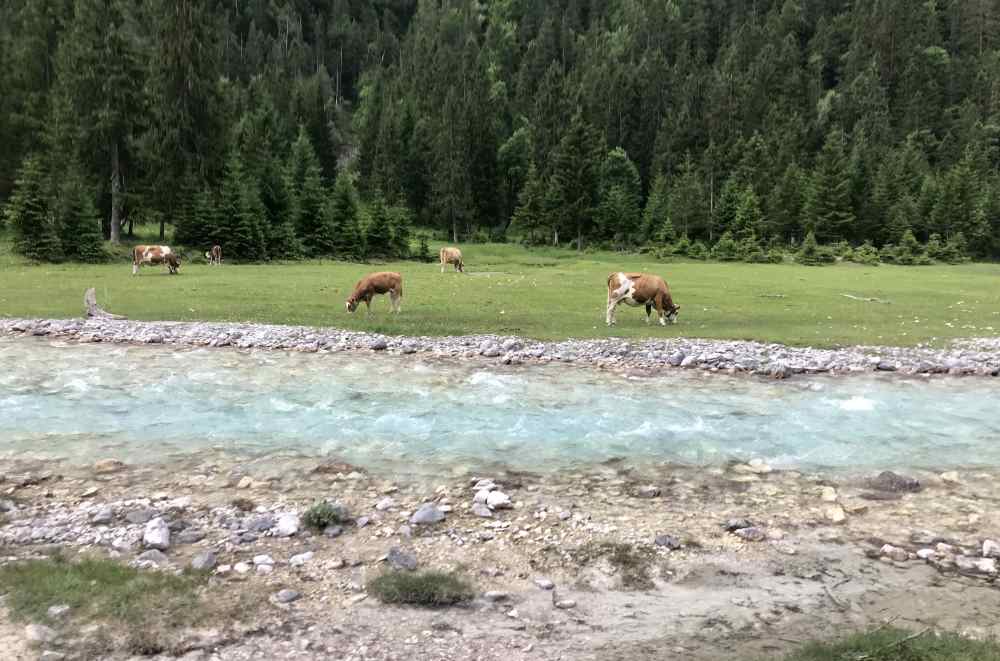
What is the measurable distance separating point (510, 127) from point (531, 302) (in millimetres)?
93530

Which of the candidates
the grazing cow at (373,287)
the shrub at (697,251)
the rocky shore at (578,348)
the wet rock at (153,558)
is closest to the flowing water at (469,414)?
the rocky shore at (578,348)

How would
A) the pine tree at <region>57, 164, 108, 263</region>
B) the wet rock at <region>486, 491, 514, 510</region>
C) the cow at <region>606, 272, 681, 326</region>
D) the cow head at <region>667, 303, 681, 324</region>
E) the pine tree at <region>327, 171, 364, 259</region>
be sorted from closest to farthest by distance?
the wet rock at <region>486, 491, 514, 510</region>
the cow at <region>606, 272, 681, 326</region>
the cow head at <region>667, 303, 681, 324</region>
the pine tree at <region>57, 164, 108, 263</region>
the pine tree at <region>327, 171, 364, 259</region>

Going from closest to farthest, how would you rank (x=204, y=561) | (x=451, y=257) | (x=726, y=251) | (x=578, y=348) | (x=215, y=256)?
(x=204, y=561), (x=578, y=348), (x=215, y=256), (x=451, y=257), (x=726, y=251)

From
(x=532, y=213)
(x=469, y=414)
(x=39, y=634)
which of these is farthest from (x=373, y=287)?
(x=532, y=213)

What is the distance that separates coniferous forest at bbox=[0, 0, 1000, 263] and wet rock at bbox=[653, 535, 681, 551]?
4731 cm

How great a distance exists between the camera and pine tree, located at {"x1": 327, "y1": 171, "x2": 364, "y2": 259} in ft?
197

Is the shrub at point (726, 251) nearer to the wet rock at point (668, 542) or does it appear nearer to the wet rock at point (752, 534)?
the wet rock at point (752, 534)

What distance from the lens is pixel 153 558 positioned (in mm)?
6977

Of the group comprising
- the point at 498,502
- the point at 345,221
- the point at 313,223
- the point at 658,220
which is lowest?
the point at 498,502

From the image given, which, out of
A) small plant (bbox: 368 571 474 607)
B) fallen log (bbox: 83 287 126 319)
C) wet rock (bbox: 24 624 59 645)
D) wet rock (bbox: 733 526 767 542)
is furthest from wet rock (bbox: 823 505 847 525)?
fallen log (bbox: 83 287 126 319)

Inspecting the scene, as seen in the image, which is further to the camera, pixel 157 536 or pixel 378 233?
pixel 378 233

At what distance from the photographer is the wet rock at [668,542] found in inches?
302

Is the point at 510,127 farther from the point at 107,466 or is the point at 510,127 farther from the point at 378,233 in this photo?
the point at 107,466

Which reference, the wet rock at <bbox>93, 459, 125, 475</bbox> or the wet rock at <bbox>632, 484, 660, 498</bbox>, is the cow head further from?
the wet rock at <bbox>93, 459, 125, 475</bbox>
